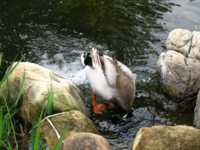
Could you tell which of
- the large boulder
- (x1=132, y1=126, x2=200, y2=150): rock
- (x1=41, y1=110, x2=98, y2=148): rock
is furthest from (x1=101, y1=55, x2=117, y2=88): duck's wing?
(x1=132, y1=126, x2=200, y2=150): rock

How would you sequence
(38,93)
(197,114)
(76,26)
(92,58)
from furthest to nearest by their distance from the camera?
1. (76,26)
2. (92,58)
3. (197,114)
4. (38,93)

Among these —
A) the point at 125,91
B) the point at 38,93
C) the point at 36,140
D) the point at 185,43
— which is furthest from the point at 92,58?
the point at 36,140

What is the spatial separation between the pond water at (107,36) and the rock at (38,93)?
0.56 metres

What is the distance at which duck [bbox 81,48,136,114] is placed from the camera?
7.27 m

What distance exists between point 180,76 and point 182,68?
114 mm

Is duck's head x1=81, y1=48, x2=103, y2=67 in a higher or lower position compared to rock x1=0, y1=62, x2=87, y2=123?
higher

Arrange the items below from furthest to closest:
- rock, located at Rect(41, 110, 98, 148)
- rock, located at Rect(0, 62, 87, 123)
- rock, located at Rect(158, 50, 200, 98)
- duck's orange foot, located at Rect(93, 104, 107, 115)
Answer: rock, located at Rect(158, 50, 200, 98), duck's orange foot, located at Rect(93, 104, 107, 115), rock, located at Rect(0, 62, 87, 123), rock, located at Rect(41, 110, 98, 148)

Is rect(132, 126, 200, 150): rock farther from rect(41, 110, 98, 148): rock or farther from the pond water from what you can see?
the pond water

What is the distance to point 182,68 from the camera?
764cm

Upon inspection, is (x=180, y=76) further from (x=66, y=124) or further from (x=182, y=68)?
(x=66, y=124)

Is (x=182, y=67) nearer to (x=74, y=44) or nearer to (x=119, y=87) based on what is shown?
(x=119, y=87)

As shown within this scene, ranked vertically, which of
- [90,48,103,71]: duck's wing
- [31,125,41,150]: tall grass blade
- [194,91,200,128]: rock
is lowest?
[194,91,200,128]: rock

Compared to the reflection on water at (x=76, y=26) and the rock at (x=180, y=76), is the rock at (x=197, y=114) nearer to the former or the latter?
the rock at (x=180, y=76)

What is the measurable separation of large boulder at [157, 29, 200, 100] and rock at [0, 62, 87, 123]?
1272 millimetres
